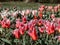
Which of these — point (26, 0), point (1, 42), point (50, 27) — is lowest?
point (26, 0)

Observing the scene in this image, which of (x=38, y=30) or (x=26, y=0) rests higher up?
(x=38, y=30)

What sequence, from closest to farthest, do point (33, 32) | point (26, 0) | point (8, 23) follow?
point (33, 32)
point (8, 23)
point (26, 0)

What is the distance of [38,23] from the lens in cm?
392

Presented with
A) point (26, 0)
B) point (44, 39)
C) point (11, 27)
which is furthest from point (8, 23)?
point (26, 0)

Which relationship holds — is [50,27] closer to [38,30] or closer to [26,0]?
[38,30]

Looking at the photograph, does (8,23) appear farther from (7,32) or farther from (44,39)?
(44,39)

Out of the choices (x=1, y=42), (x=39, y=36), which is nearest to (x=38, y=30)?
(x=39, y=36)

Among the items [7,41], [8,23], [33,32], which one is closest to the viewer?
[33,32]

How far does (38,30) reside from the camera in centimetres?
365

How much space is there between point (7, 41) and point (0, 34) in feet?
0.94

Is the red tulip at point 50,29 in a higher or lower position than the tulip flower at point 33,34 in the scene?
higher

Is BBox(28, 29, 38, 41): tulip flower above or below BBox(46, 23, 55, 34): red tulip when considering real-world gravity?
below

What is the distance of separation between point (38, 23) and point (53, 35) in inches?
21.8

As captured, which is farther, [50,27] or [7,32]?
[7,32]
